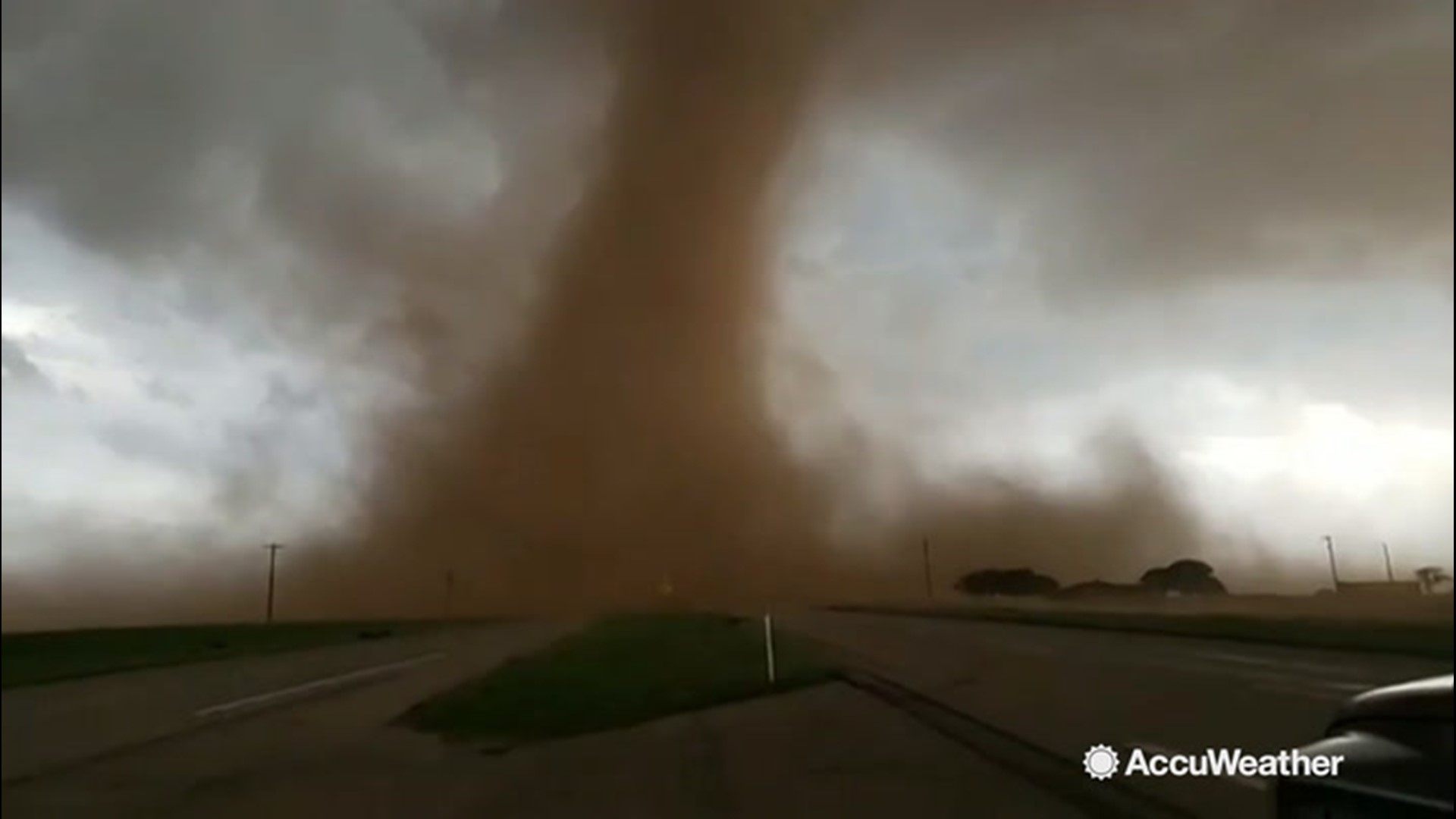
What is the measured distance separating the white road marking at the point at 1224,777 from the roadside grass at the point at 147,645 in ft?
6.47

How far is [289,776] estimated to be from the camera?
7.78 feet

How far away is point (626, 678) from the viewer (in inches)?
111

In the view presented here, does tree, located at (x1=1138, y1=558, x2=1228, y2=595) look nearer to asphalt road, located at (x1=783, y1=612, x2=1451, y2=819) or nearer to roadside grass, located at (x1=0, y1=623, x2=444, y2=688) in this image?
asphalt road, located at (x1=783, y1=612, x2=1451, y2=819)

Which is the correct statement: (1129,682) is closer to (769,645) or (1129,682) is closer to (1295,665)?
(1295,665)

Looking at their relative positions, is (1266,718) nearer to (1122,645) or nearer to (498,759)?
(1122,645)

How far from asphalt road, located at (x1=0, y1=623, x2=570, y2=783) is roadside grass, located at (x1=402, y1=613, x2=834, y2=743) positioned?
6.3 inches

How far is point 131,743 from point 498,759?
0.84 meters

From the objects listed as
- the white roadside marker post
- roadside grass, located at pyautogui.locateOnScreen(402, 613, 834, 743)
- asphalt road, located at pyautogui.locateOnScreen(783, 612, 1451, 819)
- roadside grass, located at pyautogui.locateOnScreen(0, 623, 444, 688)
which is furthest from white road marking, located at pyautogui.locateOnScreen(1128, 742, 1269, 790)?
roadside grass, located at pyautogui.locateOnScreen(0, 623, 444, 688)

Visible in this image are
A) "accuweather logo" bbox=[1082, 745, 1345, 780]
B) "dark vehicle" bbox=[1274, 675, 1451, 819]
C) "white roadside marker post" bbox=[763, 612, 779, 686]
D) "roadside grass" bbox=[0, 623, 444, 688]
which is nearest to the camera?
"dark vehicle" bbox=[1274, 675, 1451, 819]

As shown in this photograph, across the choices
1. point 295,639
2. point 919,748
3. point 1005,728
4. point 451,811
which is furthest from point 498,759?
point 1005,728

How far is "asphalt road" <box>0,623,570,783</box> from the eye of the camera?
201cm

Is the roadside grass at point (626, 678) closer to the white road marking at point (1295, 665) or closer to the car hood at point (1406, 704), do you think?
the white road marking at point (1295, 665)

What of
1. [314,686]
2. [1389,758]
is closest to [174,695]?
[314,686]

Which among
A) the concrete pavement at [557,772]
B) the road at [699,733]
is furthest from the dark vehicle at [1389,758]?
the concrete pavement at [557,772]
